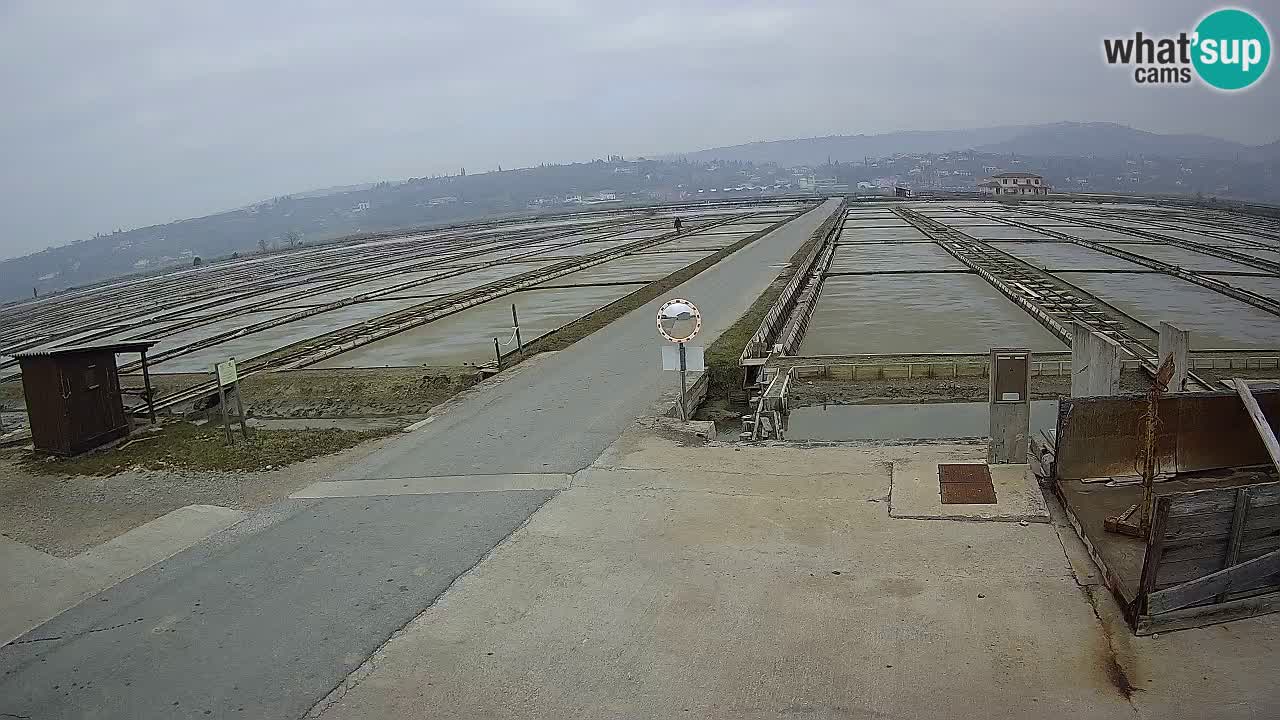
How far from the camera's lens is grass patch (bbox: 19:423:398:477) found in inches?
398

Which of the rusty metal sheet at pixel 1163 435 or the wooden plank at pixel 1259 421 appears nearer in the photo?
the wooden plank at pixel 1259 421

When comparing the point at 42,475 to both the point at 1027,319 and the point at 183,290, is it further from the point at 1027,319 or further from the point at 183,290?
the point at 183,290

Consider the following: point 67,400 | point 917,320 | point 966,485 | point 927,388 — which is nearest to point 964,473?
point 966,485

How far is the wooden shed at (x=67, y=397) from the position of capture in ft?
35.5

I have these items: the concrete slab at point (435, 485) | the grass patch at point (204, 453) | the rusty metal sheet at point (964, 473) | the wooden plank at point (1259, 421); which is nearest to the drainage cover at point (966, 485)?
the rusty metal sheet at point (964, 473)

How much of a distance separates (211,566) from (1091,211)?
67.0 metres

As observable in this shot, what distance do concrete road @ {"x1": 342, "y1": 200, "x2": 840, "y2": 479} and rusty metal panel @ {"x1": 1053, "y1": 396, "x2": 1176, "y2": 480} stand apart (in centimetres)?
459

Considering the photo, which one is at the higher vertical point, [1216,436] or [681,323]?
[681,323]

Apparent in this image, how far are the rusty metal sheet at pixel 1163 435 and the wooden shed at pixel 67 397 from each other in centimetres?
1143

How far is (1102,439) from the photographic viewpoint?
282 inches

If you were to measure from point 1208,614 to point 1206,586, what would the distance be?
19cm

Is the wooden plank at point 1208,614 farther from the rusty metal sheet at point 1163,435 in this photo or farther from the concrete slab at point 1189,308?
the concrete slab at point 1189,308

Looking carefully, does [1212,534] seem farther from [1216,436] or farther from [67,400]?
[67,400]

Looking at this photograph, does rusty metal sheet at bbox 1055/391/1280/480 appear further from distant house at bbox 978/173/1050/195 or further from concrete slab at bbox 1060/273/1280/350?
distant house at bbox 978/173/1050/195
